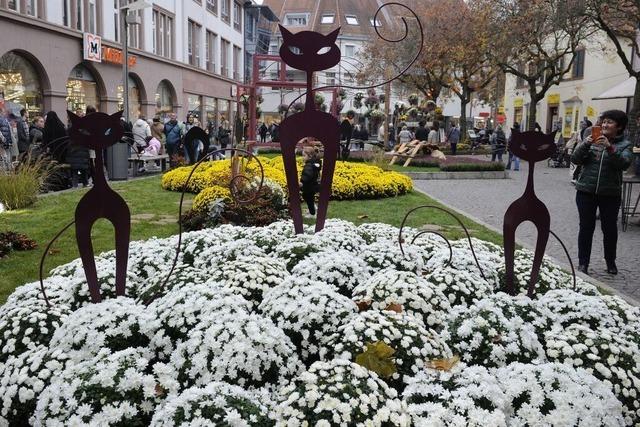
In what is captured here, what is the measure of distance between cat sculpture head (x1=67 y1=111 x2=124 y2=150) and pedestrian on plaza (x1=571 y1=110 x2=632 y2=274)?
190 inches

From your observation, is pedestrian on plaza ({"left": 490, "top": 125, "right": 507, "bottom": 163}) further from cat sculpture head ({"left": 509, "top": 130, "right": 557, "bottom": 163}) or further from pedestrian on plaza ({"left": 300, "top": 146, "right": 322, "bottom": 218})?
cat sculpture head ({"left": 509, "top": 130, "right": 557, "bottom": 163})

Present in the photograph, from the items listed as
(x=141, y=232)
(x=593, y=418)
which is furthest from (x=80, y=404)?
(x=141, y=232)

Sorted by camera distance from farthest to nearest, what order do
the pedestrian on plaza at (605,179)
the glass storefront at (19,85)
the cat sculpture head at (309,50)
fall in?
1. the glass storefront at (19,85)
2. the pedestrian on plaza at (605,179)
3. the cat sculpture head at (309,50)

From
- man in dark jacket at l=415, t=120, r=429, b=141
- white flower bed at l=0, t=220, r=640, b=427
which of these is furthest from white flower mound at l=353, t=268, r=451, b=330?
man in dark jacket at l=415, t=120, r=429, b=141

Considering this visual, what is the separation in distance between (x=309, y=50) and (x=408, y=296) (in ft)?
7.18

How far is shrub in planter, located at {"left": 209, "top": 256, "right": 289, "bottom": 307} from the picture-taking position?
3654 millimetres

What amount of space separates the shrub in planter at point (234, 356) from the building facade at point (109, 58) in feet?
51.7

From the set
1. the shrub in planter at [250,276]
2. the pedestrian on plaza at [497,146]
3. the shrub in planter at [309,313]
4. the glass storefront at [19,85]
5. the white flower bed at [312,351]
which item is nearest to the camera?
the white flower bed at [312,351]

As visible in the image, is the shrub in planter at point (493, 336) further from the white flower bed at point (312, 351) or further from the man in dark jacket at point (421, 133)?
the man in dark jacket at point (421, 133)

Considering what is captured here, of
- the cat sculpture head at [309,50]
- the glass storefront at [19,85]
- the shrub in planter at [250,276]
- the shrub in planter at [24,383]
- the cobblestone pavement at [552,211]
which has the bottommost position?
the cobblestone pavement at [552,211]

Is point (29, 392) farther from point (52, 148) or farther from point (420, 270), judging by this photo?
point (52, 148)

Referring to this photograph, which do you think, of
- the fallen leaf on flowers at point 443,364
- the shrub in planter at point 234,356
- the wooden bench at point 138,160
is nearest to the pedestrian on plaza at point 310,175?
the shrub in planter at point 234,356

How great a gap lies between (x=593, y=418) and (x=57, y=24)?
67.1ft

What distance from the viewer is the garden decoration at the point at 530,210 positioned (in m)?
3.91
